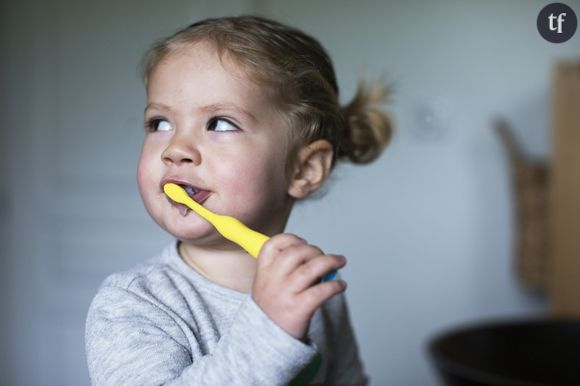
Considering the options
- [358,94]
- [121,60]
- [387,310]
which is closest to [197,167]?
[358,94]

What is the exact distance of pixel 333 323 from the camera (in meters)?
0.62

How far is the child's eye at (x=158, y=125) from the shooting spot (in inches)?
18.7

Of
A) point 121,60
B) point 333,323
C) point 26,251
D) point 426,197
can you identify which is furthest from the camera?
point 426,197

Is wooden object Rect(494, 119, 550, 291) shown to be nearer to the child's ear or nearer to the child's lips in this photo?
the child's ear

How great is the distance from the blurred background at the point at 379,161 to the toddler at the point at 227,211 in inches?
19.7

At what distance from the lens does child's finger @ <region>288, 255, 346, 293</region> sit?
0.36m

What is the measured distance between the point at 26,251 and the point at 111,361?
960 millimetres

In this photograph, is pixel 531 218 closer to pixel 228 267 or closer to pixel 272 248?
pixel 228 267

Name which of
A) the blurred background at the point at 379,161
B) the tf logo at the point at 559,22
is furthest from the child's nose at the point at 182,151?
the blurred background at the point at 379,161

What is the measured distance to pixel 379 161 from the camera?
1340mm

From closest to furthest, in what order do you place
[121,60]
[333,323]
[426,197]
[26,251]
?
[333,323] → [121,60] → [26,251] → [426,197]

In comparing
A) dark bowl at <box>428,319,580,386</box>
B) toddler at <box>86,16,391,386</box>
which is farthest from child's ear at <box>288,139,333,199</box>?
dark bowl at <box>428,319,580,386</box>

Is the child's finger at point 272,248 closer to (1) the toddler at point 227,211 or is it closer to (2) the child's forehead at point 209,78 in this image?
(1) the toddler at point 227,211

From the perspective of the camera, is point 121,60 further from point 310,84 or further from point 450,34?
point 450,34
